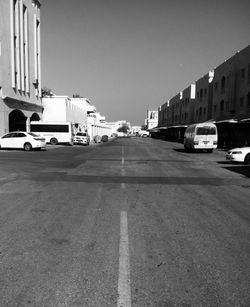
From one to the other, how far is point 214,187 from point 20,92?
105ft

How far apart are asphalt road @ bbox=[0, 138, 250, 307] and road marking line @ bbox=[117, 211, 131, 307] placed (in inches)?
0.4

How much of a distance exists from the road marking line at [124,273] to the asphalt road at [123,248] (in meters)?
0.01

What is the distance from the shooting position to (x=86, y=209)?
24.0 feet

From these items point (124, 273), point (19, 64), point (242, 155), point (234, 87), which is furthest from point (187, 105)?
point (124, 273)

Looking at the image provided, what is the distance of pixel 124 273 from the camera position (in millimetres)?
4027

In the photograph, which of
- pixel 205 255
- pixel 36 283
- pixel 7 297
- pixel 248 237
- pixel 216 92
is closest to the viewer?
pixel 7 297

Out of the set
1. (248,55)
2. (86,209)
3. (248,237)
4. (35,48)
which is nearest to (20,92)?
(35,48)

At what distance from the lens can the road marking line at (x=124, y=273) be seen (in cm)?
340

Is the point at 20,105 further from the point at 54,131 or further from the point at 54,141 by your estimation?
the point at 54,141

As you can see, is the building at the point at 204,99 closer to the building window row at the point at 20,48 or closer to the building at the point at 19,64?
the building at the point at 19,64

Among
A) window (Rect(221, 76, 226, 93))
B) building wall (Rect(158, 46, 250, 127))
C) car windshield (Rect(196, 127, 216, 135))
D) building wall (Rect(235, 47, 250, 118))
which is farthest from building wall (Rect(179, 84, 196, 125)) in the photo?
car windshield (Rect(196, 127, 216, 135))

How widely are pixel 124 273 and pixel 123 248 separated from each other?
884mm

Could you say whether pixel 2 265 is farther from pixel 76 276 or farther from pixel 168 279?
pixel 168 279

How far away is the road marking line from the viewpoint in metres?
3.40
